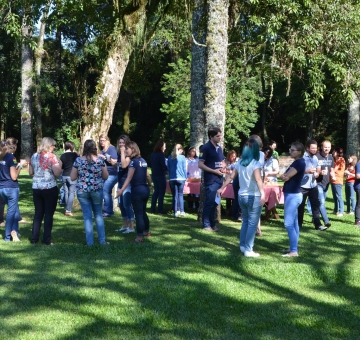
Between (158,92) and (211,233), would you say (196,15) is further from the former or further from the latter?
(158,92)

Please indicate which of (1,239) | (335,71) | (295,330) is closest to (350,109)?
(335,71)

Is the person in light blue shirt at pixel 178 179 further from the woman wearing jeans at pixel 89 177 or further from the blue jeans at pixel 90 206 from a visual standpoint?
the woman wearing jeans at pixel 89 177

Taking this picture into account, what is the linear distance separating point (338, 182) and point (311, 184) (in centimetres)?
359

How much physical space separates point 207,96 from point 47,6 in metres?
8.02

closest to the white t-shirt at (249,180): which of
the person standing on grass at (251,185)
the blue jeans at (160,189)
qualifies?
the person standing on grass at (251,185)

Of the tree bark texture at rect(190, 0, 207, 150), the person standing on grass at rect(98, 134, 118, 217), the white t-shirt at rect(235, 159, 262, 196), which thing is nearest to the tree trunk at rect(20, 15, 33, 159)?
the tree bark texture at rect(190, 0, 207, 150)

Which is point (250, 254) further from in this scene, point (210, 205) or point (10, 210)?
point (10, 210)

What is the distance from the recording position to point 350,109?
2794 cm

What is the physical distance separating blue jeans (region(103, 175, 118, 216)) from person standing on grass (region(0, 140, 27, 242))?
3217mm

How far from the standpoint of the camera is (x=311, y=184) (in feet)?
38.9

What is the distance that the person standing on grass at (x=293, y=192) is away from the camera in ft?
29.5

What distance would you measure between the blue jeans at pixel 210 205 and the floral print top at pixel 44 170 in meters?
3.04

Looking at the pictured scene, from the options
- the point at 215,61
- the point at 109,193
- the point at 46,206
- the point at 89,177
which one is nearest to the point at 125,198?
the point at 89,177

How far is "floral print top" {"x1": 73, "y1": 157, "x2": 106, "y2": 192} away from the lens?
965 cm
